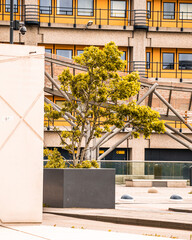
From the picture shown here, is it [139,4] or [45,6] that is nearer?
[139,4]

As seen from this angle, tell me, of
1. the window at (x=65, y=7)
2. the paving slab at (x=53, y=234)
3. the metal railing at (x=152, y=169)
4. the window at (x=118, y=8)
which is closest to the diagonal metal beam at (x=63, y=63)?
the metal railing at (x=152, y=169)

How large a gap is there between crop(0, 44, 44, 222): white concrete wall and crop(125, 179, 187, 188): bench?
25.1 m

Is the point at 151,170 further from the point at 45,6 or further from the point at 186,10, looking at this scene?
the point at 186,10

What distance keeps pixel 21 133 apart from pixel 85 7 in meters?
40.7

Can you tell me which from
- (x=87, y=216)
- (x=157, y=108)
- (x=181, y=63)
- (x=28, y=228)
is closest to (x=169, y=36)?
(x=181, y=63)

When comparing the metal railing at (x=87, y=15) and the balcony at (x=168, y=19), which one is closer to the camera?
the metal railing at (x=87, y=15)

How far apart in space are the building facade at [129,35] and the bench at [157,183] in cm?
960

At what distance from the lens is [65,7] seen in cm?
4959

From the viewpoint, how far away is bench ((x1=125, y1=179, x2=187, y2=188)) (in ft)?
117

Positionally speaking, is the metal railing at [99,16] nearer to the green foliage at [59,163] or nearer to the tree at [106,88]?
the tree at [106,88]

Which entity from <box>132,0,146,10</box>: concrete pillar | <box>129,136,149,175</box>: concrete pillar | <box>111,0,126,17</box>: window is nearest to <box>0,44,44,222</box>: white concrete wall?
<box>129,136,149,175</box>: concrete pillar

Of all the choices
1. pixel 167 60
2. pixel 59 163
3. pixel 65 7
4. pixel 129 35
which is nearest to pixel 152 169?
pixel 129 35

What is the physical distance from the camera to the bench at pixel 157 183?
35.5 m

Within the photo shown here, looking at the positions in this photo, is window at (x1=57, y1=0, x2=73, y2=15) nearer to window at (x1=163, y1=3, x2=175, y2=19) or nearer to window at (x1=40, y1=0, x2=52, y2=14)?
window at (x1=40, y1=0, x2=52, y2=14)
